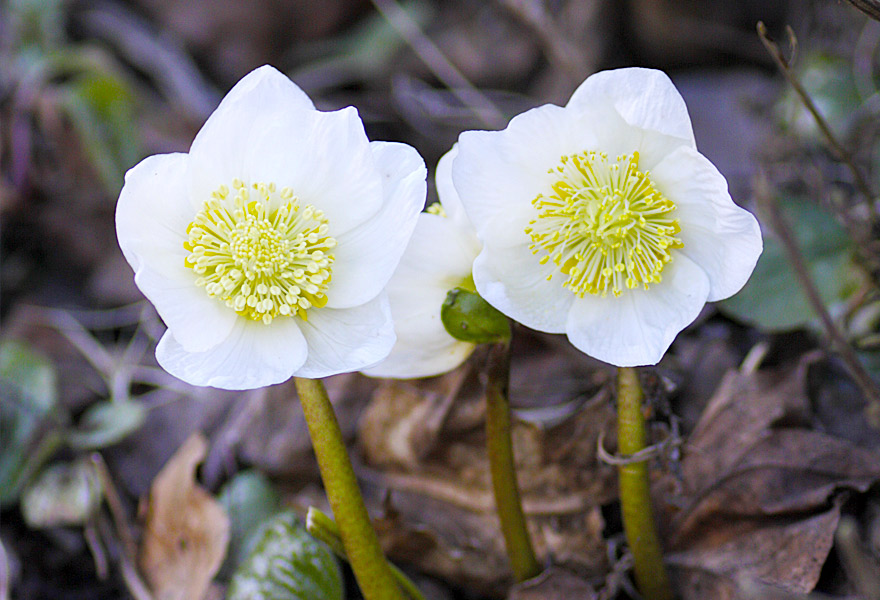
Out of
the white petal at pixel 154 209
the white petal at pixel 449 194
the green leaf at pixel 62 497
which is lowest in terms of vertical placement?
the green leaf at pixel 62 497

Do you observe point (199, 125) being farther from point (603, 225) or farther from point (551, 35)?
point (603, 225)

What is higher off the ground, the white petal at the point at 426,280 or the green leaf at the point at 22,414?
the white petal at the point at 426,280

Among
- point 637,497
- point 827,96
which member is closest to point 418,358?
point 637,497

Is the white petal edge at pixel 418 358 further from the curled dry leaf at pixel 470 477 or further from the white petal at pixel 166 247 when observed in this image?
the white petal at pixel 166 247

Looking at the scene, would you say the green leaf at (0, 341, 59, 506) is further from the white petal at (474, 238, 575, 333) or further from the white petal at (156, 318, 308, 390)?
the white petal at (474, 238, 575, 333)

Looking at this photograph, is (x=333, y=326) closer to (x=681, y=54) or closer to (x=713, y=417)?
(x=713, y=417)

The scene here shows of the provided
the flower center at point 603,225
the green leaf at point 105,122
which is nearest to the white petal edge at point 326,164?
the flower center at point 603,225

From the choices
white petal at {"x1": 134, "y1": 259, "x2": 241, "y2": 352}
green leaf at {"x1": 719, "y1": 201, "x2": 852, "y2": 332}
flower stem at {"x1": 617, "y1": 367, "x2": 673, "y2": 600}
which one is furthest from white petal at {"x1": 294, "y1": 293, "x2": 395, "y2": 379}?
green leaf at {"x1": 719, "y1": 201, "x2": 852, "y2": 332}

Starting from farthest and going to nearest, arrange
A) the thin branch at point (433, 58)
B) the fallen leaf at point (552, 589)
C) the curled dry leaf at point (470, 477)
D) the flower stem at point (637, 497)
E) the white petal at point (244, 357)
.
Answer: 1. the thin branch at point (433, 58)
2. the curled dry leaf at point (470, 477)
3. the fallen leaf at point (552, 589)
4. the flower stem at point (637, 497)
5. the white petal at point (244, 357)
